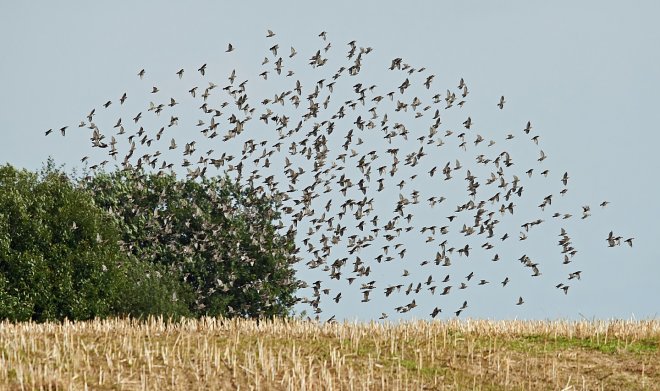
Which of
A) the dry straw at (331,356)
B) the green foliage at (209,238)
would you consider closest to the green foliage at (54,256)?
the green foliage at (209,238)

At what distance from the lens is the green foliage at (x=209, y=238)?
54906 millimetres

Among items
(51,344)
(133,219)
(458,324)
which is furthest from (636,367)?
(133,219)

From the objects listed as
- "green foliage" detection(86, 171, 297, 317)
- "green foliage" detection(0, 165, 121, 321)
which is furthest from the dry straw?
"green foliage" detection(86, 171, 297, 317)

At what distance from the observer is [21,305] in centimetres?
4359

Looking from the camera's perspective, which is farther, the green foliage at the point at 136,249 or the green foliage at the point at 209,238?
the green foliage at the point at 209,238

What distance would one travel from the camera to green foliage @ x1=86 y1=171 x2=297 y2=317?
180ft

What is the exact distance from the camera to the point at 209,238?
55.8 meters

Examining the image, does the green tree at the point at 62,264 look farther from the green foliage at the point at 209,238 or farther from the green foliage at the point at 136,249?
the green foliage at the point at 209,238

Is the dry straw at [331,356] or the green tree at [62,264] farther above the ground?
the green tree at [62,264]

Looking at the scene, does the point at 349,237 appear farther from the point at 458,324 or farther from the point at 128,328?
the point at 128,328

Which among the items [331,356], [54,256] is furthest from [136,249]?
[331,356]

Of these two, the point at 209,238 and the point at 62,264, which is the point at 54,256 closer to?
the point at 62,264

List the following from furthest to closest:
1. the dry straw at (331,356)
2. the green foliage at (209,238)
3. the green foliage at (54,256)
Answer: the green foliage at (209,238), the green foliage at (54,256), the dry straw at (331,356)

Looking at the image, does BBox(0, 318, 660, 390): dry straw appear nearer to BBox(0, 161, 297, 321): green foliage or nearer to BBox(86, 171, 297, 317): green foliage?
BBox(0, 161, 297, 321): green foliage
